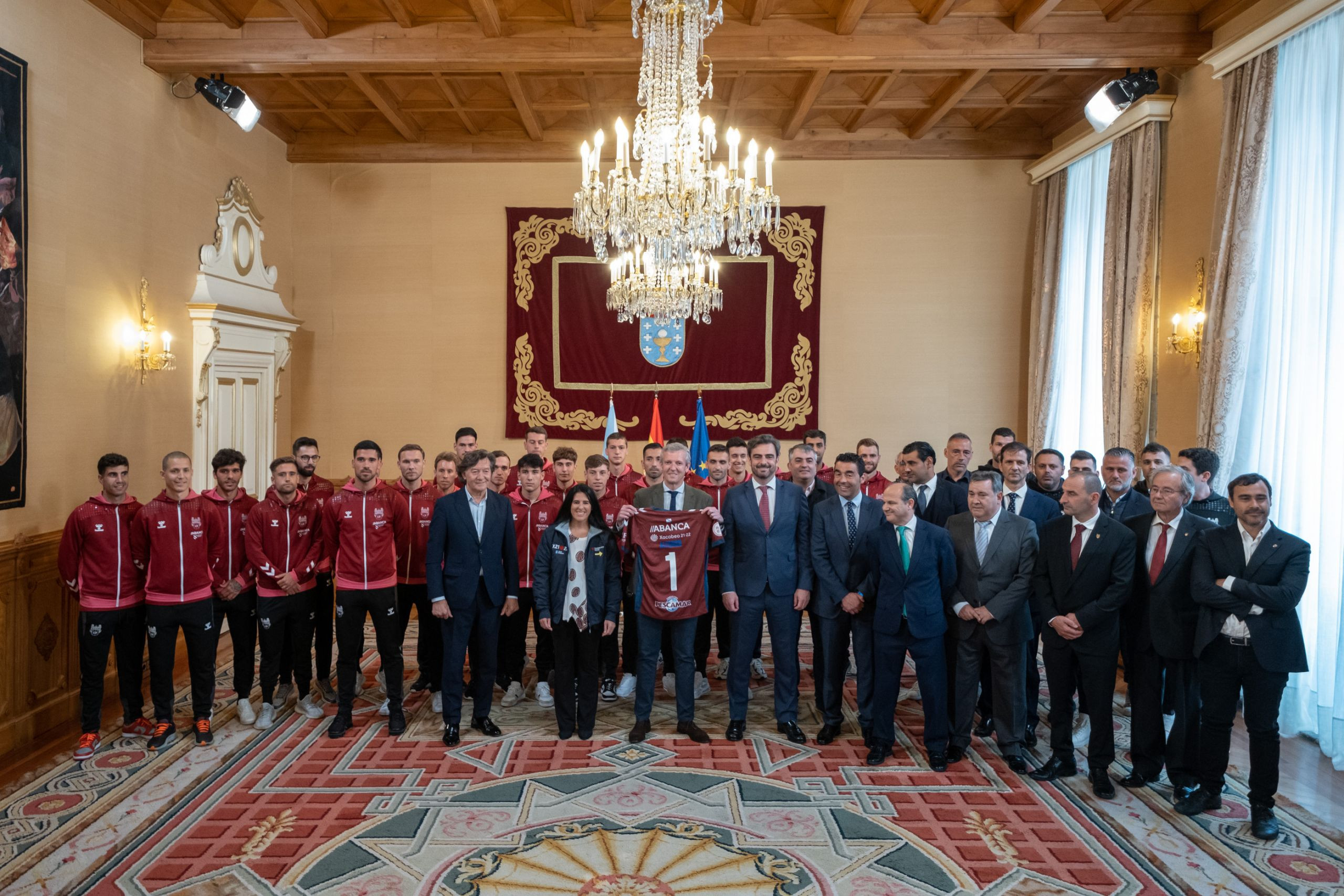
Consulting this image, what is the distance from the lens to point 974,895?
337 cm

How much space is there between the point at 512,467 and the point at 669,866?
15.2 ft

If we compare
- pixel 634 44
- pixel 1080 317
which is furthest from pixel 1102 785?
pixel 634 44

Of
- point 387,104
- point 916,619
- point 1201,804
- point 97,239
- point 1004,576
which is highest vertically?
point 387,104

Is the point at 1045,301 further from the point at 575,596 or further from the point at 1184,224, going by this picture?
the point at 575,596

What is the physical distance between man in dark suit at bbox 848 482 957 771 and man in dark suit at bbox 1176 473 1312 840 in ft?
3.79

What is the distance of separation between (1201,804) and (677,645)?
8.76 ft

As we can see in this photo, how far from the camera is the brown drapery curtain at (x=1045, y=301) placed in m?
8.30

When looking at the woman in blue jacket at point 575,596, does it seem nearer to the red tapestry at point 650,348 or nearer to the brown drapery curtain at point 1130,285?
the red tapestry at point 650,348

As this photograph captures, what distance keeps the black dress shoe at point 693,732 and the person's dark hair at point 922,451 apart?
2.24 m

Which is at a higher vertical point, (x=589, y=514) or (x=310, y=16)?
(x=310, y=16)

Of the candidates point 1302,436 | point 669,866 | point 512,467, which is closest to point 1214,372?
point 1302,436

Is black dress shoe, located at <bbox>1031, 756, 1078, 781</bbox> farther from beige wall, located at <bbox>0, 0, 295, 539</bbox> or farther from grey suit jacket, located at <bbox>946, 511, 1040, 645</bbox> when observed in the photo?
beige wall, located at <bbox>0, 0, 295, 539</bbox>

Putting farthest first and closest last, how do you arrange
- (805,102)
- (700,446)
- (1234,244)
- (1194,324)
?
(700,446) → (805,102) → (1194,324) → (1234,244)

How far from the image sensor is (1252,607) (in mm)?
3756
